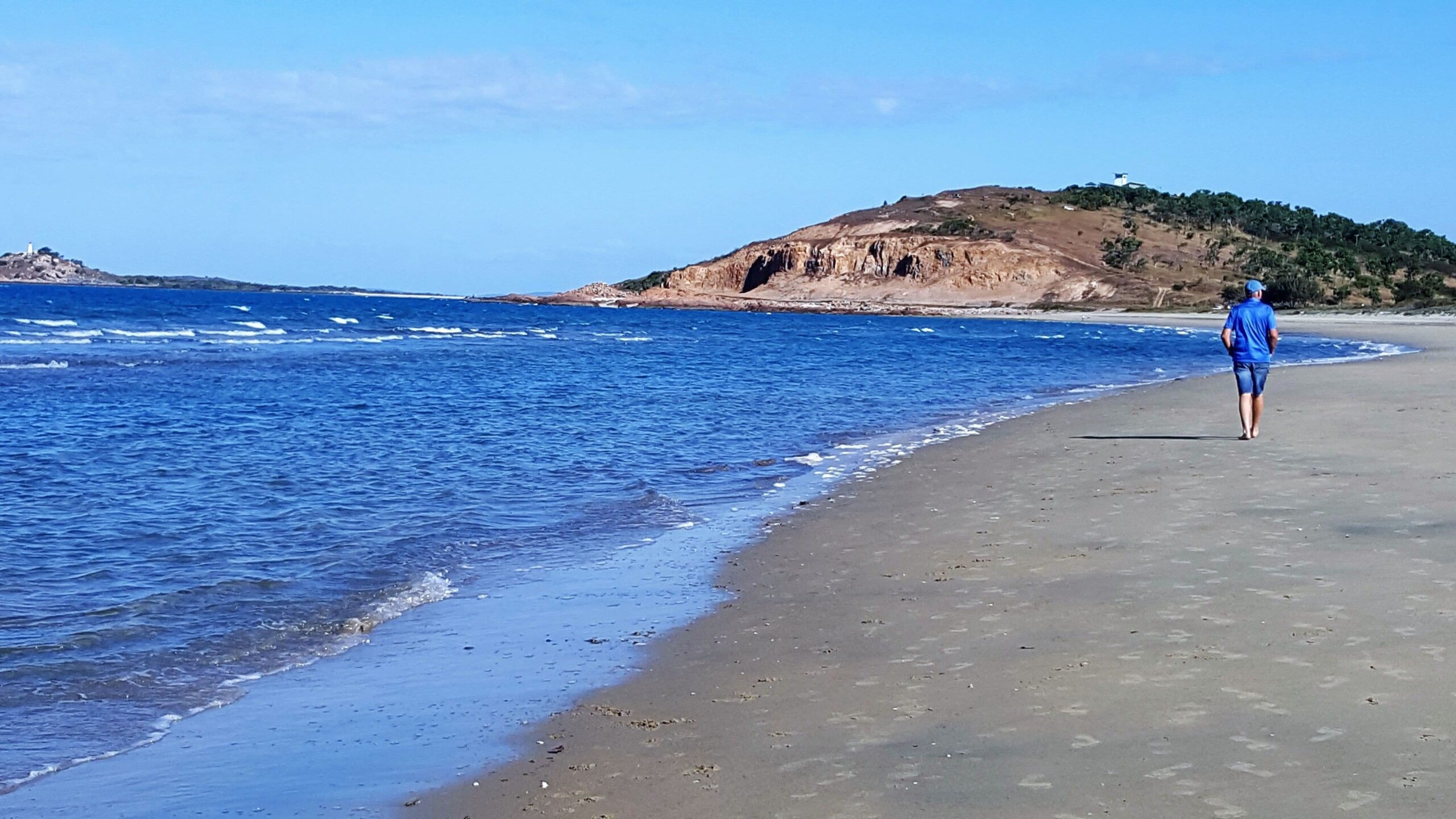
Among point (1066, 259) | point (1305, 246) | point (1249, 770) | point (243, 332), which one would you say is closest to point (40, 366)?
point (243, 332)

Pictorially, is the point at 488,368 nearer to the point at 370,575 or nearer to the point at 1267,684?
the point at 370,575

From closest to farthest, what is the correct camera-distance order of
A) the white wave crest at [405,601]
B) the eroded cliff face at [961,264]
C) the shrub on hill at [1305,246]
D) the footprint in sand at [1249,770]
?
1. the footprint in sand at [1249,770]
2. the white wave crest at [405,601]
3. the shrub on hill at [1305,246]
4. the eroded cliff face at [961,264]

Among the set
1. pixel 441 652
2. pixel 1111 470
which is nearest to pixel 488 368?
pixel 1111 470

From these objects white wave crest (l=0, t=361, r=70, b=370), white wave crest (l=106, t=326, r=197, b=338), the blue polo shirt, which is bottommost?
white wave crest (l=0, t=361, r=70, b=370)

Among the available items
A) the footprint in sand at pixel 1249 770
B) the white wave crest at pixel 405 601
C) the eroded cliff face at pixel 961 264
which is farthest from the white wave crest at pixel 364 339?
the footprint in sand at pixel 1249 770

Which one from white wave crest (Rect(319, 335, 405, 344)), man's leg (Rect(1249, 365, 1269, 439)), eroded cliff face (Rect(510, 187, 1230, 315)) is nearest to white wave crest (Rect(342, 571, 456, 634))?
man's leg (Rect(1249, 365, 1269, 439))

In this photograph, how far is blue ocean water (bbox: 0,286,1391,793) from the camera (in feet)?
25.4

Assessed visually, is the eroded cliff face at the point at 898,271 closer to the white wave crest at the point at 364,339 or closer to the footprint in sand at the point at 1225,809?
the white wave crest at the point at 364,339

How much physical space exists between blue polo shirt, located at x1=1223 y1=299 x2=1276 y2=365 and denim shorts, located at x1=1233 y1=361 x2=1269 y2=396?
2 centimetres

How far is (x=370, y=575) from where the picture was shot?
9922mm

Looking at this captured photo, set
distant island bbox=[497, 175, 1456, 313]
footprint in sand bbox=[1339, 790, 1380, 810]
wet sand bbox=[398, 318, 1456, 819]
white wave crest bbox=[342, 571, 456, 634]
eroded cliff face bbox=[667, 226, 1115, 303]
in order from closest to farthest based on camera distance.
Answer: footprint in sand bbox=[1339, 790, 1380, 810], wet sand bbox=[398, 318, 1456, 819], white wave crest bbox=[342, 571, 456, 634], distant island bbox=[497, 175, 1456, 313], eroded cliff face bbox=[667, 226, 1115, 303]

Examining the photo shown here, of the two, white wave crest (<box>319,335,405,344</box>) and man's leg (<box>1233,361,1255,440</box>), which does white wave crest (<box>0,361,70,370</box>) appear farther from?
man's leg (<box>1233,361,1255,440</box>)

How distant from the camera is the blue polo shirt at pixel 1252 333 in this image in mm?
15266

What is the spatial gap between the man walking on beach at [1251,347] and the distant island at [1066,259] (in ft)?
247
